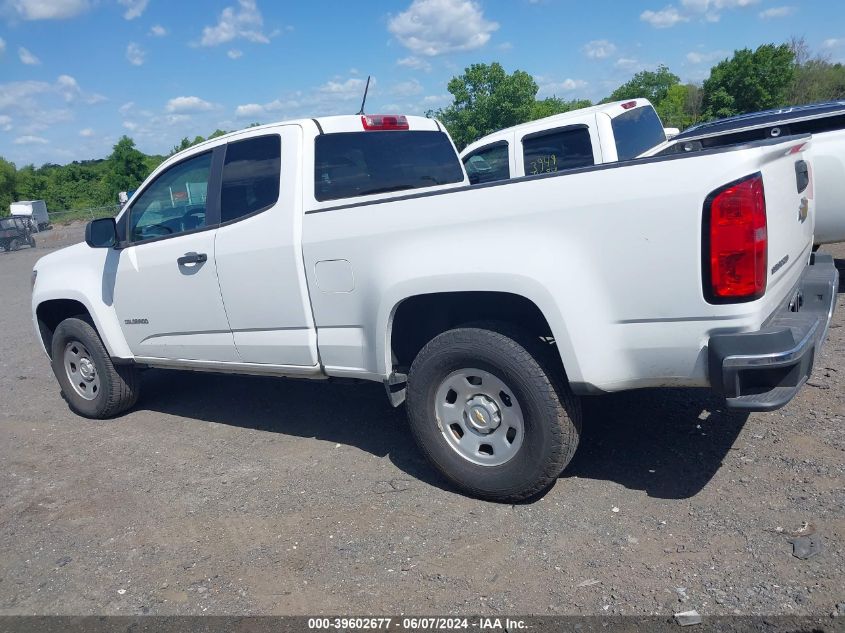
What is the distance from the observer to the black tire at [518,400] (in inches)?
135

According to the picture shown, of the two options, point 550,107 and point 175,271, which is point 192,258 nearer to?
point 175,271

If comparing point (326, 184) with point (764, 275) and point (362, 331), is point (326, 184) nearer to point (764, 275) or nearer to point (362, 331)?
point (362, 331)

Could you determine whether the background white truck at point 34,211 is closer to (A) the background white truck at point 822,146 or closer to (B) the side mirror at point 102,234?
(B) the side mirror at point 102,234

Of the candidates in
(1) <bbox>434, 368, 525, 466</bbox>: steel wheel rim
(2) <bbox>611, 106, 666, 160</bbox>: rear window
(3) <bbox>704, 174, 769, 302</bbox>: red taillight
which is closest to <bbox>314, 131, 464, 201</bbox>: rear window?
(1) <bbox>434, 368, 525, 466</bbox>: steel wheel rim

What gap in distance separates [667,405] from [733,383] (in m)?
1.97

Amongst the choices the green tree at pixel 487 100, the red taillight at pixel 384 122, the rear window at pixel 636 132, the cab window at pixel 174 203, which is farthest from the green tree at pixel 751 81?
the cab window at pixel 174 203

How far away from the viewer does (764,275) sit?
296 centimetres

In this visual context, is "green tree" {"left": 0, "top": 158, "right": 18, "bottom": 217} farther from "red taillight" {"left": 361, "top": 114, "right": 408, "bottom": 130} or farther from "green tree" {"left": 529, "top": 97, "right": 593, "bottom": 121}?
"red taillight" {"left": 361, "top": 114, "right": 408, "bottom": 130}

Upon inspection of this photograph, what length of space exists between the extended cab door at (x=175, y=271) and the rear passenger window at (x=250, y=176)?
0.11 m

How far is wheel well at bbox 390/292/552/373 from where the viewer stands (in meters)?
3.77

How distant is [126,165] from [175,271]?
47376 millimetres

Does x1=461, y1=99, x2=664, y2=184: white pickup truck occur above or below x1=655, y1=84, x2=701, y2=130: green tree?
below

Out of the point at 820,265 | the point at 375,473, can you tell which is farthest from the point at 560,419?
the point at 820,265

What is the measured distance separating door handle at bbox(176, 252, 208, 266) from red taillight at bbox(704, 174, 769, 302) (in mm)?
3184
